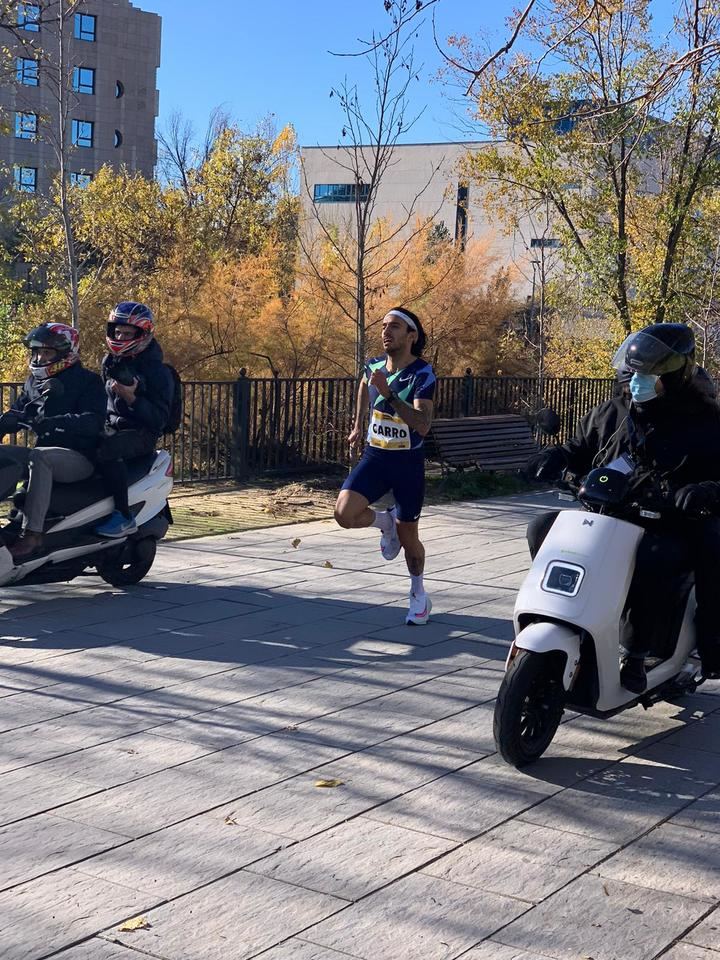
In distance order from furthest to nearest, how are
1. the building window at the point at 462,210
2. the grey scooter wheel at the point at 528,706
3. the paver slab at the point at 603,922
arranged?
the building window at the point at 462,210, the grey scooter wheel at the point at 528,706, the paver slab at the point at 603,922

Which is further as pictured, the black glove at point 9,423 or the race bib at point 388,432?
the black glove at point 9,423

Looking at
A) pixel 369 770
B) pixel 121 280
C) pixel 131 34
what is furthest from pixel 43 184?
pixel 369 770

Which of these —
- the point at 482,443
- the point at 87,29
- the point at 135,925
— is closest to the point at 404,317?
the point at 135,925

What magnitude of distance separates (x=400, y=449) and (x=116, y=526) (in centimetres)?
202

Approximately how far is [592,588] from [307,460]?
10.4 m

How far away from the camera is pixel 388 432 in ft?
24.2

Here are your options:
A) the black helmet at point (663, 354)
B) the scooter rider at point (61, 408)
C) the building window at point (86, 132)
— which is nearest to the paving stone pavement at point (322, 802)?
the scooter rider at point (61, 408)

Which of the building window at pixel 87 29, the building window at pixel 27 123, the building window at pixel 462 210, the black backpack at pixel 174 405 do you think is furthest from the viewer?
the building window at pixel 87 29

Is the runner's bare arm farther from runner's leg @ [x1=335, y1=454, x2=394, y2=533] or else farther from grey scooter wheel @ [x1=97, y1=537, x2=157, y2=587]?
grey scooter wheel @ [x1=97, y1=537, x2=157, y2=587]

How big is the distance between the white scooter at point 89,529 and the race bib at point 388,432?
6.15 feet

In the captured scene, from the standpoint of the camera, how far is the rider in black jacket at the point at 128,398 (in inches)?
322

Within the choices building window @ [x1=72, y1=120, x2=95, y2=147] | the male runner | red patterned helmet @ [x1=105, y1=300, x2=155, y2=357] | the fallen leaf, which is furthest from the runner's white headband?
building window @ [x1=72, y1=120, x2=95, y2=147]

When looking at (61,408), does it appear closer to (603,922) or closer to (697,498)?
(697,498)

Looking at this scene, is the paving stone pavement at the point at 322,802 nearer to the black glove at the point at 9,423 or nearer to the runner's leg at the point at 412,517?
the runner's leg at the point at 412,517
